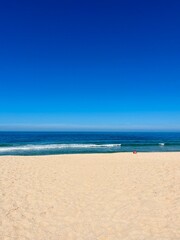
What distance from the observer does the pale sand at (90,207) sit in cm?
560

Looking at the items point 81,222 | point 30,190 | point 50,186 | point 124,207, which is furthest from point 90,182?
point 81,222

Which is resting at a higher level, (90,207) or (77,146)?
(77,146)

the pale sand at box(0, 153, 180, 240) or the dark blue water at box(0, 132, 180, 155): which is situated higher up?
the dark blue water at box(0, 132, 180, 155)

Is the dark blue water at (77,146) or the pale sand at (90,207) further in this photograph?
the dark blue water at (77,146)

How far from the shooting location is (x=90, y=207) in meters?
7.21

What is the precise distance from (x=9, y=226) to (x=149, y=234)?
330 centimetres

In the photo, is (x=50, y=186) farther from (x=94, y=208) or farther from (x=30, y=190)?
(x=94, y=208)

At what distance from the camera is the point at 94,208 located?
712 cm

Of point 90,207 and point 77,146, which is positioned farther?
point 77,146

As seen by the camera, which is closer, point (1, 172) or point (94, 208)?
point (94, 208)

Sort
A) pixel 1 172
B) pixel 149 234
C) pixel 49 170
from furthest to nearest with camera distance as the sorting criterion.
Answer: pixel 49 170
pixel 1 172
pixel 149 234

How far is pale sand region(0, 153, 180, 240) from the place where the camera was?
18.4 ft

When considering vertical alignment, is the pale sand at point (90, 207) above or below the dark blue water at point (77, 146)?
below

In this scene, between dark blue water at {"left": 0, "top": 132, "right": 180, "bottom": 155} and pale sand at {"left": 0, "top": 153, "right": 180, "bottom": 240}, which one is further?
dark blue water at {"left": 0, "top": 132, "right": 180, "bottom": 155}
